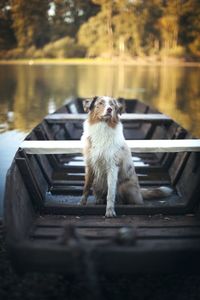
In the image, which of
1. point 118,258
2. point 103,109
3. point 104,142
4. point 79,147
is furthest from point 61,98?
point 118,258

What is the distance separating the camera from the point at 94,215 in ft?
16.3

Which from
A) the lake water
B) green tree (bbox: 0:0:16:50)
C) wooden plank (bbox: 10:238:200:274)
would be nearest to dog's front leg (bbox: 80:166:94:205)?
wooden plank (bbox: 10:238:200:274)

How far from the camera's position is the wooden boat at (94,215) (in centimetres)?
316

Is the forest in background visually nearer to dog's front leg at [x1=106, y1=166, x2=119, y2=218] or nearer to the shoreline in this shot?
the shoreline

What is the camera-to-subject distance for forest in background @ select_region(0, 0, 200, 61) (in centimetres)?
5353

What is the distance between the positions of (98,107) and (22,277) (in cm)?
201

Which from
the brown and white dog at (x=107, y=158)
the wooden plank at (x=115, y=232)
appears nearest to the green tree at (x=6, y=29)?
the brown and white dog at (x=107, y=158)

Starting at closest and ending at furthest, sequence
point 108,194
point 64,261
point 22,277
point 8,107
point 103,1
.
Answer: point 64,261 → point 22,277 → point 108,194 → point 8,107 → point 103,1

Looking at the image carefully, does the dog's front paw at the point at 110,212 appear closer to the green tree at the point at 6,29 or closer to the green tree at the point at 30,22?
the green tree at the point at 6,29

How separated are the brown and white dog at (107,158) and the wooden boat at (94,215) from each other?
21 centimetres

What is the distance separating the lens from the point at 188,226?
15.0ft

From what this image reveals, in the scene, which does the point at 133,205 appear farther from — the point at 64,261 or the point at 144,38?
the point at 144,38

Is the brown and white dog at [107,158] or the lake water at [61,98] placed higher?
the brown and white dog at [107,158]

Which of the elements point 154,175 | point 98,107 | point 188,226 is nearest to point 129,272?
point 188,226
